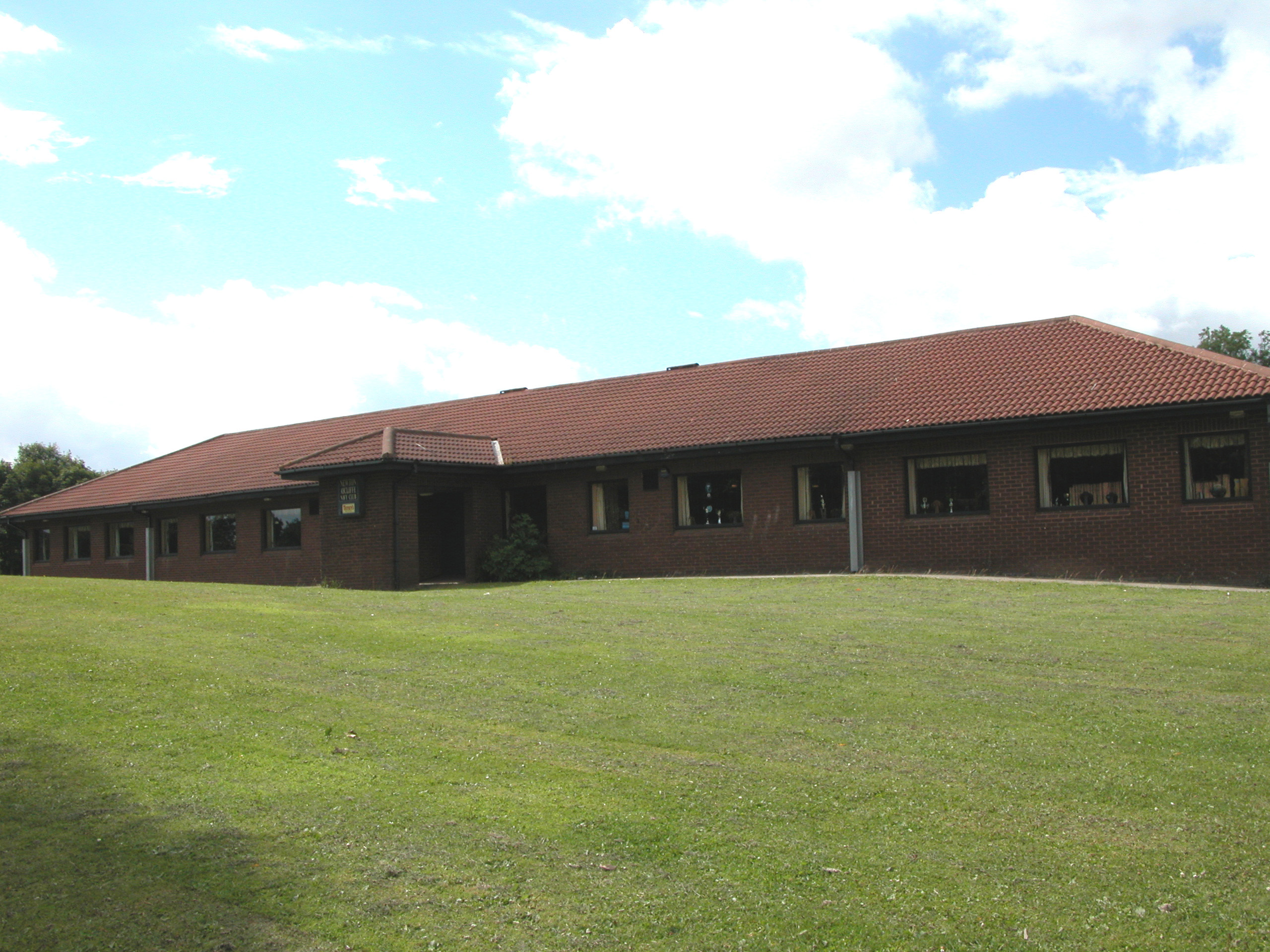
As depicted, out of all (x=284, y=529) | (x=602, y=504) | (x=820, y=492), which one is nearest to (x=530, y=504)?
(x=602, y=504)

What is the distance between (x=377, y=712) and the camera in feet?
26.9

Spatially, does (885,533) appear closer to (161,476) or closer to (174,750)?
(174,750)

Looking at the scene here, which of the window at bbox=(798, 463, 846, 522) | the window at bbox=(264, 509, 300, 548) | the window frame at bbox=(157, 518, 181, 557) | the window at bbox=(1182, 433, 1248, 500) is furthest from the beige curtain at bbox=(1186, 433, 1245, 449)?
the window frame at bbox=(157, 518, 181, 557)

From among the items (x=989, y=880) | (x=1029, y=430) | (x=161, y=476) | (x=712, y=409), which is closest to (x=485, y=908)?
(x=989, y=880)

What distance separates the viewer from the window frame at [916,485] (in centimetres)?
2111

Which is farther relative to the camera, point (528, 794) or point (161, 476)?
point (161, 476)

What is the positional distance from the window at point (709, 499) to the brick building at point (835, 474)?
0.05 meters

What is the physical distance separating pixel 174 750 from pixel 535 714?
8.46ft

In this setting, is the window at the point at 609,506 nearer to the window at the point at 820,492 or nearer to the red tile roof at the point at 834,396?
the red tile roof at the point at 834,396

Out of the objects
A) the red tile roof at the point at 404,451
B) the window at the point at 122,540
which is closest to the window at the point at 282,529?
the red tile roof at the point at 404,451

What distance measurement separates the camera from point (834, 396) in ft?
80.1

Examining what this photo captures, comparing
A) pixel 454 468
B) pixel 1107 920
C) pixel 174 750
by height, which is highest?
pixel 454 468

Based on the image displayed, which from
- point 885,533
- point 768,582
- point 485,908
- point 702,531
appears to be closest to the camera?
point 485,908

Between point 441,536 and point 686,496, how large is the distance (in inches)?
264
